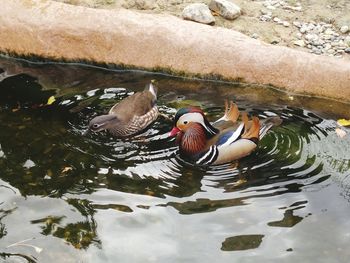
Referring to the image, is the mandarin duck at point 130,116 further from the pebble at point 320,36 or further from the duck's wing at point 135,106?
the pebble at point 320,36

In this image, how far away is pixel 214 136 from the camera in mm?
6184

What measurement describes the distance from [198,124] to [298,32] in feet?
8.79

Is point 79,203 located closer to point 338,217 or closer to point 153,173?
point 153,173

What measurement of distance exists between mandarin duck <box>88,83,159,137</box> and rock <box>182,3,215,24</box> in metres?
1.47

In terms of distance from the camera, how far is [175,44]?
25.4 feet

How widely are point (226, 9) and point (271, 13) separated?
2.29 feet

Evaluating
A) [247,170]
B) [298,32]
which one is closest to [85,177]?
[247,170]

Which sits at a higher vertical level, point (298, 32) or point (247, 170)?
point (298, 32)

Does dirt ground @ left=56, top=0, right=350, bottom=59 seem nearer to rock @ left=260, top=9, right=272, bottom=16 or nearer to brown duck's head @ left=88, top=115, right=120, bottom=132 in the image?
rock @ left=260, top=9, right=272, bottom=16

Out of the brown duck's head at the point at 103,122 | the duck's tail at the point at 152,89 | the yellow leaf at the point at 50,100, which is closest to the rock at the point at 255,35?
the duck's tail at the point at 152,89

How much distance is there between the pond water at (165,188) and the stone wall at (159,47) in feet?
0.88

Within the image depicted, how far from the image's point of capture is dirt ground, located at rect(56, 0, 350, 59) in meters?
7.95

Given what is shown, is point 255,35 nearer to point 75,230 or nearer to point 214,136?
point 214,136

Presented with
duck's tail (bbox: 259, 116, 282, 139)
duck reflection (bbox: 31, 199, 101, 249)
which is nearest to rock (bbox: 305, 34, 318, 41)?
duck's tail (bbox: 259, 116, 282, 139)
